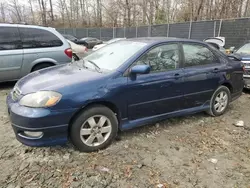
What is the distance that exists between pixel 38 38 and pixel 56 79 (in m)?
3.55

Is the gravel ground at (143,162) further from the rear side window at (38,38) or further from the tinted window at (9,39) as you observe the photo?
the rear side window at (38,38)

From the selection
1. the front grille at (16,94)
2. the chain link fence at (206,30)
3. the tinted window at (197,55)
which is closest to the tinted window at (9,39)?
the front grille at (16,94)

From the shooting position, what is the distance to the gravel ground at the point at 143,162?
2.67m

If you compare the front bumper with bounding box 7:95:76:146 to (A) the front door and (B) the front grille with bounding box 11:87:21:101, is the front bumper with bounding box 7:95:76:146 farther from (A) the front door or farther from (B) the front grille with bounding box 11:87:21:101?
(A) the front door

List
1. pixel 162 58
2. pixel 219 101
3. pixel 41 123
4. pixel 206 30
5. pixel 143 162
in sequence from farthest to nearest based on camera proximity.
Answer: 1. pixel 206 30
2. pixel 219 101
3. pixel 162 58
4. pixel 143 162
5. pixel 41 123

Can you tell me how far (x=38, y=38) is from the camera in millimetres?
6207

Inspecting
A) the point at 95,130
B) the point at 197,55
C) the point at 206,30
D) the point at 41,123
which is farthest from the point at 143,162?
the point at 206,30

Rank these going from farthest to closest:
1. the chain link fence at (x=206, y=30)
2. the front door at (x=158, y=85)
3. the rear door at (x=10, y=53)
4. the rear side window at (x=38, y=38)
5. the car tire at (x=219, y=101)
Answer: the chain link fence at (x=206, y=30), the rear side window at (x=38, y=38), the rear door at (x=10, y=53), the car tire at (x=219, y=101), the front door at (x=158, y=85)

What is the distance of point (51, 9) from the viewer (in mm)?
41594

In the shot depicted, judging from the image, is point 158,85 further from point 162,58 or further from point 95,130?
point 95,130

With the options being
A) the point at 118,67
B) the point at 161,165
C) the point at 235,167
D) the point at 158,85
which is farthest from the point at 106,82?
the point at 235,167

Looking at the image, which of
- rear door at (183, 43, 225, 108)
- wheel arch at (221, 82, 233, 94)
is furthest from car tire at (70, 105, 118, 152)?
wheel arch at (221, 82, 233, 94)

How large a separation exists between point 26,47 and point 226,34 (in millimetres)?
12070

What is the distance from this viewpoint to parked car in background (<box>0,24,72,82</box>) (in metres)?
5.81
